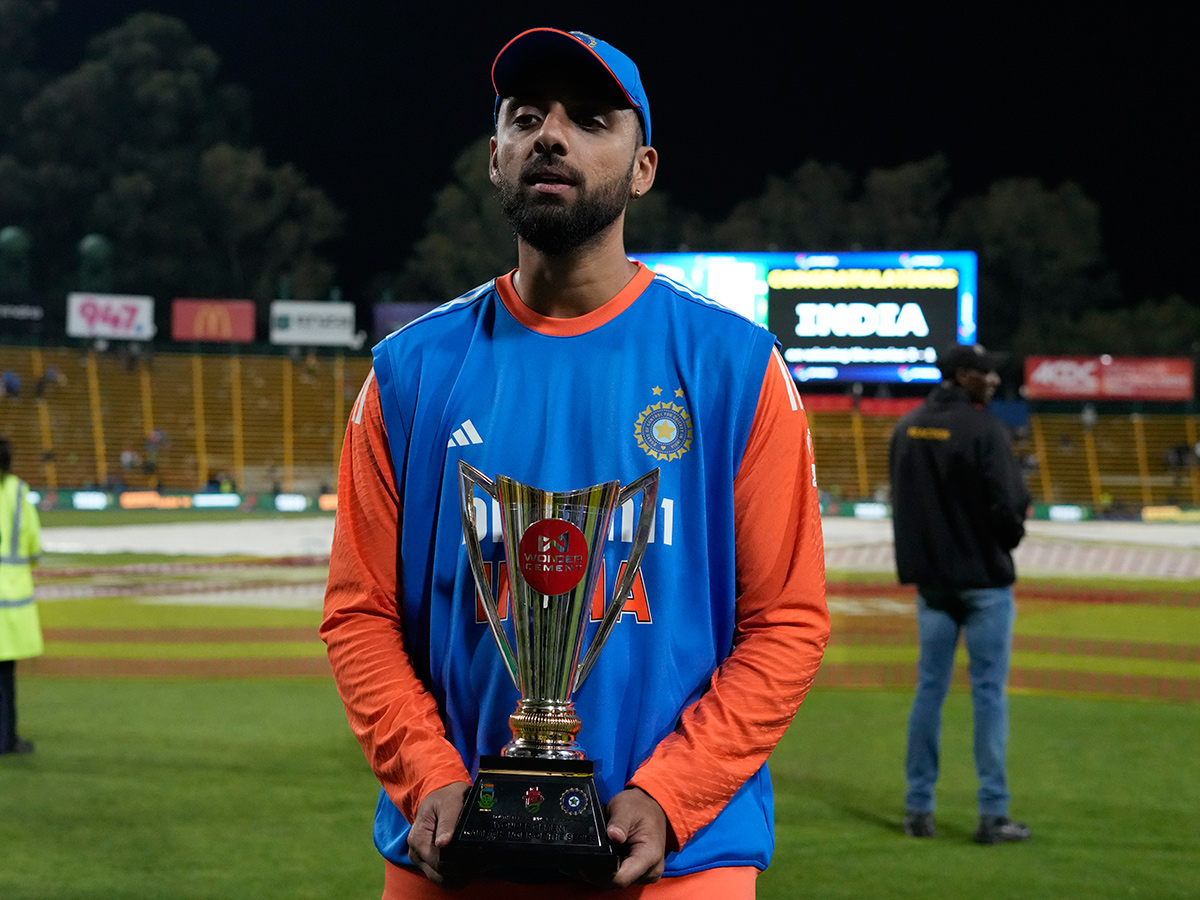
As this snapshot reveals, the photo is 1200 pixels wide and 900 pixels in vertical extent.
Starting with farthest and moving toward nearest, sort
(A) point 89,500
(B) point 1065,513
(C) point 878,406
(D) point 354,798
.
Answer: (C) point 878,406
(B) point 1065,513
(A) point 89,500
(D) point 354,798

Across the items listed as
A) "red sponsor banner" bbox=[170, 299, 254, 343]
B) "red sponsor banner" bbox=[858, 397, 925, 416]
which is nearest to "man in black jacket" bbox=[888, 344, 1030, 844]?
"red sponsor banner" bbox=[858, 397, 925, 416]

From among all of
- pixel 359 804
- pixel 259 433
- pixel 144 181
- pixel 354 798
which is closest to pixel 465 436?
pixel 359 804

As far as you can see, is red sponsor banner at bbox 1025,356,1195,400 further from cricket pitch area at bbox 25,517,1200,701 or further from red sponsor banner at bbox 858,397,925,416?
cricket pitch area at bbox 25,517,1200,701

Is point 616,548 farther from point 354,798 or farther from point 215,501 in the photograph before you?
point 215,501

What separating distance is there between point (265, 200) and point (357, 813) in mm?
64528

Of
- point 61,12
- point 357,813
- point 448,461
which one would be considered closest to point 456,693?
point 448,461

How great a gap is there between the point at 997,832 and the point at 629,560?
4.69 metres

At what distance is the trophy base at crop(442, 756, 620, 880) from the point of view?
1.63m

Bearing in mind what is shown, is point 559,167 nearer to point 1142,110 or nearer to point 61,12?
point 1142,110

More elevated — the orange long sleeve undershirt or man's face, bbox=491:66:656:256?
man's face, bbox=491:66:656:256

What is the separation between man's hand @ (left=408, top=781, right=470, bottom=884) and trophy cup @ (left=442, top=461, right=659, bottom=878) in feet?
0.08

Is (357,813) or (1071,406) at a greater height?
(1071,406)

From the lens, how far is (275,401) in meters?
46.2

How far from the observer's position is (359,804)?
6.46 meters
